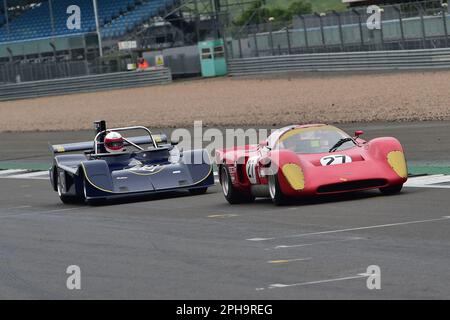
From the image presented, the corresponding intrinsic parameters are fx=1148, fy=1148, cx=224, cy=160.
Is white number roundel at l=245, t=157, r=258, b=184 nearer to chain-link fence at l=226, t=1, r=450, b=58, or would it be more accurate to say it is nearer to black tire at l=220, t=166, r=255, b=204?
black tire at l=220, t=166, r=255, b=204

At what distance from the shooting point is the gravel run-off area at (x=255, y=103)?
94.4 ft

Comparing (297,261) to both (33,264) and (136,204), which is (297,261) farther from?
Result: (136,204)

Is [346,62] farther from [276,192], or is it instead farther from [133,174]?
[276,192]

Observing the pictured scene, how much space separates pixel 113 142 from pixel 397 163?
4.88 metres

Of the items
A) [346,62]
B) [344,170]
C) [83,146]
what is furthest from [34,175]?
[346,62]

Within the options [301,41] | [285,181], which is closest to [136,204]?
[285,181]

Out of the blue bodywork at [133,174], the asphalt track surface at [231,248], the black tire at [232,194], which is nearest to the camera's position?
the asphalt track surface at [231,248]

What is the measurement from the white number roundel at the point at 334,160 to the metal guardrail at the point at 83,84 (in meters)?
42.6

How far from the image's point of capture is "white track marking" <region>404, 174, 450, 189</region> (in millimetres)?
14578

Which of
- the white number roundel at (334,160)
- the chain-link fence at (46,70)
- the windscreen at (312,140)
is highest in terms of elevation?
the chain-link fence at (46,70)

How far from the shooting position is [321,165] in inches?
540

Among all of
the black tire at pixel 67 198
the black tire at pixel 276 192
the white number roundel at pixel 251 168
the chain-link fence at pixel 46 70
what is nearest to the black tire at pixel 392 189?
the black tire at pixel 276 192

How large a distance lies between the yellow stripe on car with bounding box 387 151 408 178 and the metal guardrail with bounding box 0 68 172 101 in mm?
42666

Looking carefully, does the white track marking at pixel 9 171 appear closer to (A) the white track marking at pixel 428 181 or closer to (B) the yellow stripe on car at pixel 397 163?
(A) the white track marking at pixel 428 181
